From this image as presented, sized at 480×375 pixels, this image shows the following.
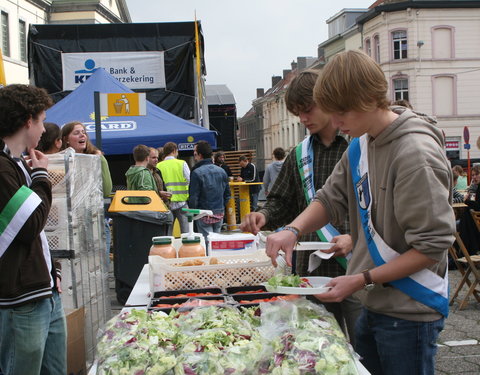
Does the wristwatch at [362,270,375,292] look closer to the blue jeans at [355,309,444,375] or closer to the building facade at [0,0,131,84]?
the blue jeans at [355,309,444,375]

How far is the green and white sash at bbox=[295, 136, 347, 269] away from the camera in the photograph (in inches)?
118

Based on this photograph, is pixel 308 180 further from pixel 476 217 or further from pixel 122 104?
pixel 122 104

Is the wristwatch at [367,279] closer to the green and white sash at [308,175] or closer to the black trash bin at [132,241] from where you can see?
the green and white sash at [308,175]

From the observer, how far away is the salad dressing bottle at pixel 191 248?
136 inches

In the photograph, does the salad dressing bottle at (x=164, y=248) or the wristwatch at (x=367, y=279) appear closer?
the wristwatch at (x=367, y=279)

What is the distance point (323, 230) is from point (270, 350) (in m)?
1.30

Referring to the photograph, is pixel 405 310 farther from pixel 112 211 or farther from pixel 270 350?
pixel 112 211

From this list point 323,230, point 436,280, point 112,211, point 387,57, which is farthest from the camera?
point 387,57

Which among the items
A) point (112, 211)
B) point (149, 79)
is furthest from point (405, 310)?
point (149, 79)

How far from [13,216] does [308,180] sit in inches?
58.7

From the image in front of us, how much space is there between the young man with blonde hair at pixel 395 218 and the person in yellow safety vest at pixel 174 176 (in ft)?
27.0

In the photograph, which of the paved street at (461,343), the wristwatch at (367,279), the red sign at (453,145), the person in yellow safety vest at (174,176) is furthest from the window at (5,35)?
the wristwatch at (367,279)

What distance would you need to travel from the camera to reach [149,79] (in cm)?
1338

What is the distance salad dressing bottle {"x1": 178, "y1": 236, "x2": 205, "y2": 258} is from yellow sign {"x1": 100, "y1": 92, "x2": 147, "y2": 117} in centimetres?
396
